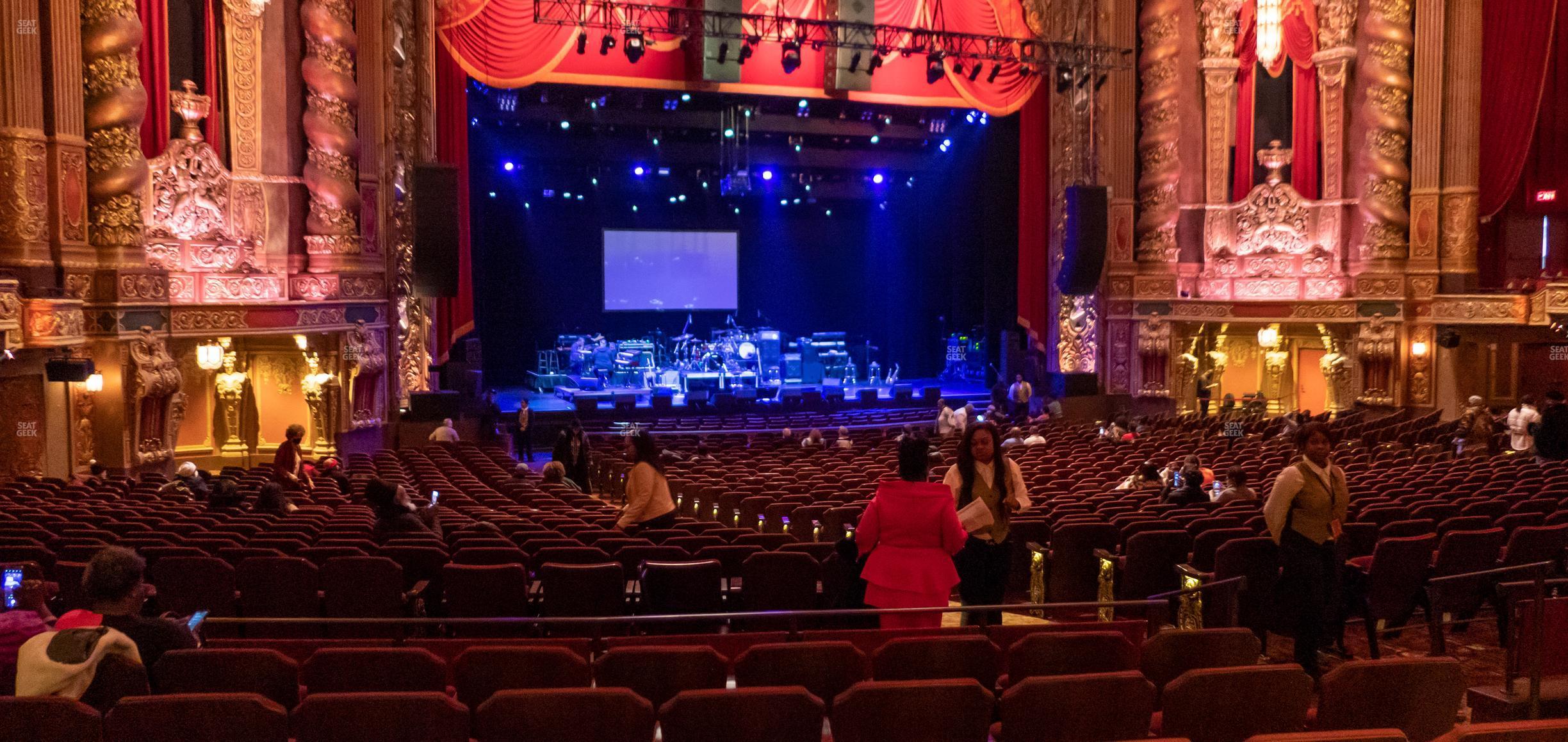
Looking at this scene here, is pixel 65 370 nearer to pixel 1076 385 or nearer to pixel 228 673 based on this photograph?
pixel 228 673

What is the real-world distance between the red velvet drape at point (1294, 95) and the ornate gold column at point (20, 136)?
19622 millimetres

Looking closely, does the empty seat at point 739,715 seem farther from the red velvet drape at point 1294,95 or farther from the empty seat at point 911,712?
the red velvet drape at point 1294,95

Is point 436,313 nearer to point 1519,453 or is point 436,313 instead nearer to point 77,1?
point 77,1

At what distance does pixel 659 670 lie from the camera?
3986 millimetres

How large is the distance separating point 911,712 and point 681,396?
20.3 meters

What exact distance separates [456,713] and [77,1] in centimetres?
1436

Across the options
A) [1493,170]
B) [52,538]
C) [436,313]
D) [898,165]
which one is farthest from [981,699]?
[898,165]

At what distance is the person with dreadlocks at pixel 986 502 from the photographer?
591 cm

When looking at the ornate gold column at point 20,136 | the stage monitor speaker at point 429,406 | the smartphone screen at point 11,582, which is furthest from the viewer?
the stage monitor speaker at point 429,406

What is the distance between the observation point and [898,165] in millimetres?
28328

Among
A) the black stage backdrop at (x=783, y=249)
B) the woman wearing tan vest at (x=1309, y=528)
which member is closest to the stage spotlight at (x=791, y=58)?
the black stage backdrop at (x=783, y=249)

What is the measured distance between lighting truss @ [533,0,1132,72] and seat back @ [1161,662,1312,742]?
16.1m

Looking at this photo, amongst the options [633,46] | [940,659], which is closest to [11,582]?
[940,659]

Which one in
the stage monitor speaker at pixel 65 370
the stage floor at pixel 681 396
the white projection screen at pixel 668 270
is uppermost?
the white projection screen at pixel 668 270
